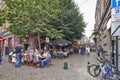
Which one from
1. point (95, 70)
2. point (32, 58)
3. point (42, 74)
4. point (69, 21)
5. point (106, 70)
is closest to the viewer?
point (106, 70)

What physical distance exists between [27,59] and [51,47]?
48.2 feet

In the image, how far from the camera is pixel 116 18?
5918mm

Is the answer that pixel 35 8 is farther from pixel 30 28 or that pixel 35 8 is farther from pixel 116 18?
pixel 116 18

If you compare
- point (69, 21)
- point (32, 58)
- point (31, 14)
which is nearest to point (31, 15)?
point (31, 14)

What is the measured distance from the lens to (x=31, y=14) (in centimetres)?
2291

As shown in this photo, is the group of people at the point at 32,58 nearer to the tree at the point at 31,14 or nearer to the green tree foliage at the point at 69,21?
the tree at the point at 31,14

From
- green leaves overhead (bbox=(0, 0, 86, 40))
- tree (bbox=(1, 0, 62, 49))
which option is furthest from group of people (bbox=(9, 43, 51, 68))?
tree (bbox=(1, 0, 62, 49))

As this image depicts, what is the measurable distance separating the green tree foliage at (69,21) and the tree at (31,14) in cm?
610

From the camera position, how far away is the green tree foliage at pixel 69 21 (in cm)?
3209

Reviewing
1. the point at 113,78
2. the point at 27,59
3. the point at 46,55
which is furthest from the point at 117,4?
the point at 27,59

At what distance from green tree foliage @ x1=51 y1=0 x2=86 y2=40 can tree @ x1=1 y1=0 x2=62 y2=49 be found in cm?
610

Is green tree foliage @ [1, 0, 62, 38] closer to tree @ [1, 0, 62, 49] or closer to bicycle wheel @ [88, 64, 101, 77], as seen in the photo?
tree @ [1, 0, 62, 49]

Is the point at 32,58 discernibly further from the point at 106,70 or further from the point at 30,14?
the point at 106,70

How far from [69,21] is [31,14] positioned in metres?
11.8
